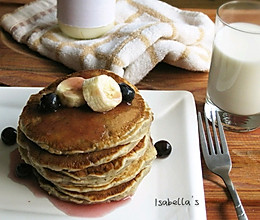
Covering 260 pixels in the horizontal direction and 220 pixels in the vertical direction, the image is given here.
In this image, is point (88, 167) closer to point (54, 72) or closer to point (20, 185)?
point (20, 185)

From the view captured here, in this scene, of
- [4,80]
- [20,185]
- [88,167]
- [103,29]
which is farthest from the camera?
[103,29]

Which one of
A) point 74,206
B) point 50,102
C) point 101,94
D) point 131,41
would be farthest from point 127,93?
point 131,41

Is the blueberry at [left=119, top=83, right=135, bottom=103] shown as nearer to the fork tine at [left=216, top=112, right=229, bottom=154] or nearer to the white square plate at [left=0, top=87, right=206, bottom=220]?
the white square plate at [left=0, top=87, right=206, bottom=220]

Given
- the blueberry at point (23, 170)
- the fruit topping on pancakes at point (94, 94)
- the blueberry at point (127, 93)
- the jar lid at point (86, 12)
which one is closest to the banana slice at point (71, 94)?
the fruit topping on pancakes at point (94, 94)

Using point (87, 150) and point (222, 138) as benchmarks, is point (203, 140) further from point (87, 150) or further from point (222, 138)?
point (87, 150)

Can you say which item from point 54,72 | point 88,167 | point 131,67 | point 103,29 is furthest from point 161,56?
point 88,167
